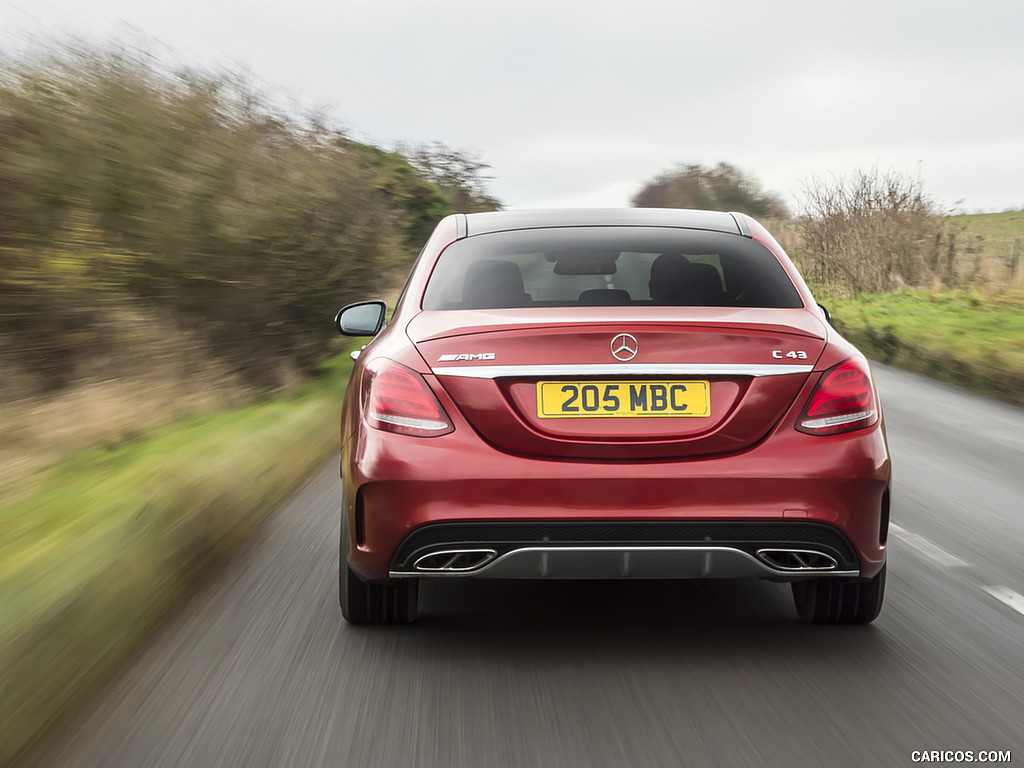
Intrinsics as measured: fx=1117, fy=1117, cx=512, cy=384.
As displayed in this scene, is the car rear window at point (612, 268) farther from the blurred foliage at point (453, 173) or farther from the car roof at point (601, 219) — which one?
the blurred foliage at point (453, 173)

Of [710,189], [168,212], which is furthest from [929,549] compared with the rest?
[710,189]

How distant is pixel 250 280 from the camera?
13367 millimetres

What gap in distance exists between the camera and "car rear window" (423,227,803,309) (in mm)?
4086

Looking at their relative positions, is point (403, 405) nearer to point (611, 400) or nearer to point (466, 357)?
point (466, 357)

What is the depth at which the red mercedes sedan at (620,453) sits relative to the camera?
3.55 metres

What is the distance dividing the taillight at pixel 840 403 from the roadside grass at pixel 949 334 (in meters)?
9.07

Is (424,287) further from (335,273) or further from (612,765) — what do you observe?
(335,273)

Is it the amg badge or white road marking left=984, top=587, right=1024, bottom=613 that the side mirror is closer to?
the amg badge

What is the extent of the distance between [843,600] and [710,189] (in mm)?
83127

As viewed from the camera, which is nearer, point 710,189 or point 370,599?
point 370,599

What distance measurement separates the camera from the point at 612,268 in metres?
4.71

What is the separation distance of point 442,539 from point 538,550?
317 millimetres

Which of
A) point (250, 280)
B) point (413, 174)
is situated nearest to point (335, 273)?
point (250, 280)

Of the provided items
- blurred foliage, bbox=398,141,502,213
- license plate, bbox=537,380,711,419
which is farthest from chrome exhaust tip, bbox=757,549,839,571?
blurred foliage, bbox=398,141,502,213
